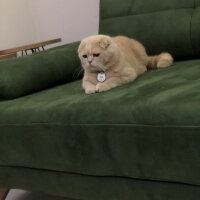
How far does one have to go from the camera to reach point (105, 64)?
1355 millimetres

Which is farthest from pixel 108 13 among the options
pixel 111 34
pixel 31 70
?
pixel 31 70

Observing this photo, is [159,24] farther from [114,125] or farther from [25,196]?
[25,196]

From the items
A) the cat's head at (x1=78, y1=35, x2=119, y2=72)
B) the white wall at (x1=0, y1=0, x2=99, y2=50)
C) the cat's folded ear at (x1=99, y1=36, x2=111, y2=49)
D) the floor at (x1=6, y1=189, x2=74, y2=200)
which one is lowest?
the floor at (x1=6, y1=189, x2=74, y2=200)

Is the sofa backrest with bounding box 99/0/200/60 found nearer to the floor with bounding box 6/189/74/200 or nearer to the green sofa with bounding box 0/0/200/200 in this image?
the green sofa with bounding box 0/0/200/200

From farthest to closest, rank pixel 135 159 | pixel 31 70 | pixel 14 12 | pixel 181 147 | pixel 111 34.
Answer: pixel 14 12
pixel 111 34
pixel 31 70
pixel 135 159
pixel 181 147

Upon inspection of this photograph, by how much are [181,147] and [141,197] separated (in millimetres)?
247

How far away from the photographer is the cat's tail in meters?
1.55

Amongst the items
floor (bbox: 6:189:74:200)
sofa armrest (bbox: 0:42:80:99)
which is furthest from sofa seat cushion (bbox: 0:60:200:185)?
floor (bbox: 6:189:74:200)

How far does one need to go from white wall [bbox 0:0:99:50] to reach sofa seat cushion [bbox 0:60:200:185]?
46.4 inches

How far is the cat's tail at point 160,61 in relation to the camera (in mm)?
1553

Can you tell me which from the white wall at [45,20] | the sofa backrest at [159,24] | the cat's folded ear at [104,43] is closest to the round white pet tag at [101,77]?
the cat's folded ear at [104,43]

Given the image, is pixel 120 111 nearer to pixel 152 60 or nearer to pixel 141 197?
pixel 141 197

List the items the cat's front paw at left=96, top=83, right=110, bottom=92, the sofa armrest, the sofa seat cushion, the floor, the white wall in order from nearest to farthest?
the sofa seat cushion < the cat's front paw at left=96, top=83, right=110, bottom=92 < the sofa armrest < the floor < the white wall

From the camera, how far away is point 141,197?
1046mm
